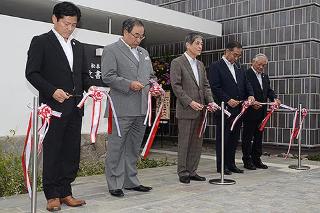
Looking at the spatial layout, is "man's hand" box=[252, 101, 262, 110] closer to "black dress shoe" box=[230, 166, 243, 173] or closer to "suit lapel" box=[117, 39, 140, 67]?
"black dress shoe" box=[230, 166, 243, 173]

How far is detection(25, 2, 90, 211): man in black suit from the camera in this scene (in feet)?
11.4

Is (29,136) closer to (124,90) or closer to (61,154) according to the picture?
(61,154)

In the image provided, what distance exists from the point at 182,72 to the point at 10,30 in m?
2.28

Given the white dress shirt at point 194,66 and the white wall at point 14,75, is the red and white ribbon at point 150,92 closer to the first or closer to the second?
the white dress shirt at point 194,66

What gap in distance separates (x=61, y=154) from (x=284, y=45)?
20.1ft

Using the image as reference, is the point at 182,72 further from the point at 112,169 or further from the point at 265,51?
the point at 265,51

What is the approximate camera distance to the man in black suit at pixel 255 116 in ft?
20.3

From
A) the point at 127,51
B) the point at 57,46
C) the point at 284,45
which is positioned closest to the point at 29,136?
the point at 57,46

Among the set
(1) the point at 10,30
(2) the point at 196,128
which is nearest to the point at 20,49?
(1) the point at 10,30

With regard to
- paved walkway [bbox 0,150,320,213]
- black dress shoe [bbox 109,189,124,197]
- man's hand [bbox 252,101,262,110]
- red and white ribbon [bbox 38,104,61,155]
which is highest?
man's hand [bbox 252,101,262,110]

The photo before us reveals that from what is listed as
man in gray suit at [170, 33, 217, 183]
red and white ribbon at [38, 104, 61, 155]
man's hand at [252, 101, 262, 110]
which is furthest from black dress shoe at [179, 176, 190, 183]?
red and white ribbon at [38, 104, 61, 155]

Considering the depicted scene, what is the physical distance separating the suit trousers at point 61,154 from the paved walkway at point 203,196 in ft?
0.67

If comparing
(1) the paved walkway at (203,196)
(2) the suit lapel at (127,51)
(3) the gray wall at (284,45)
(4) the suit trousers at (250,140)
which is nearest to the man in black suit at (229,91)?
(1) the paved walkway at (203,196)

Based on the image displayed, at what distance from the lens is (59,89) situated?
339 centimetres
